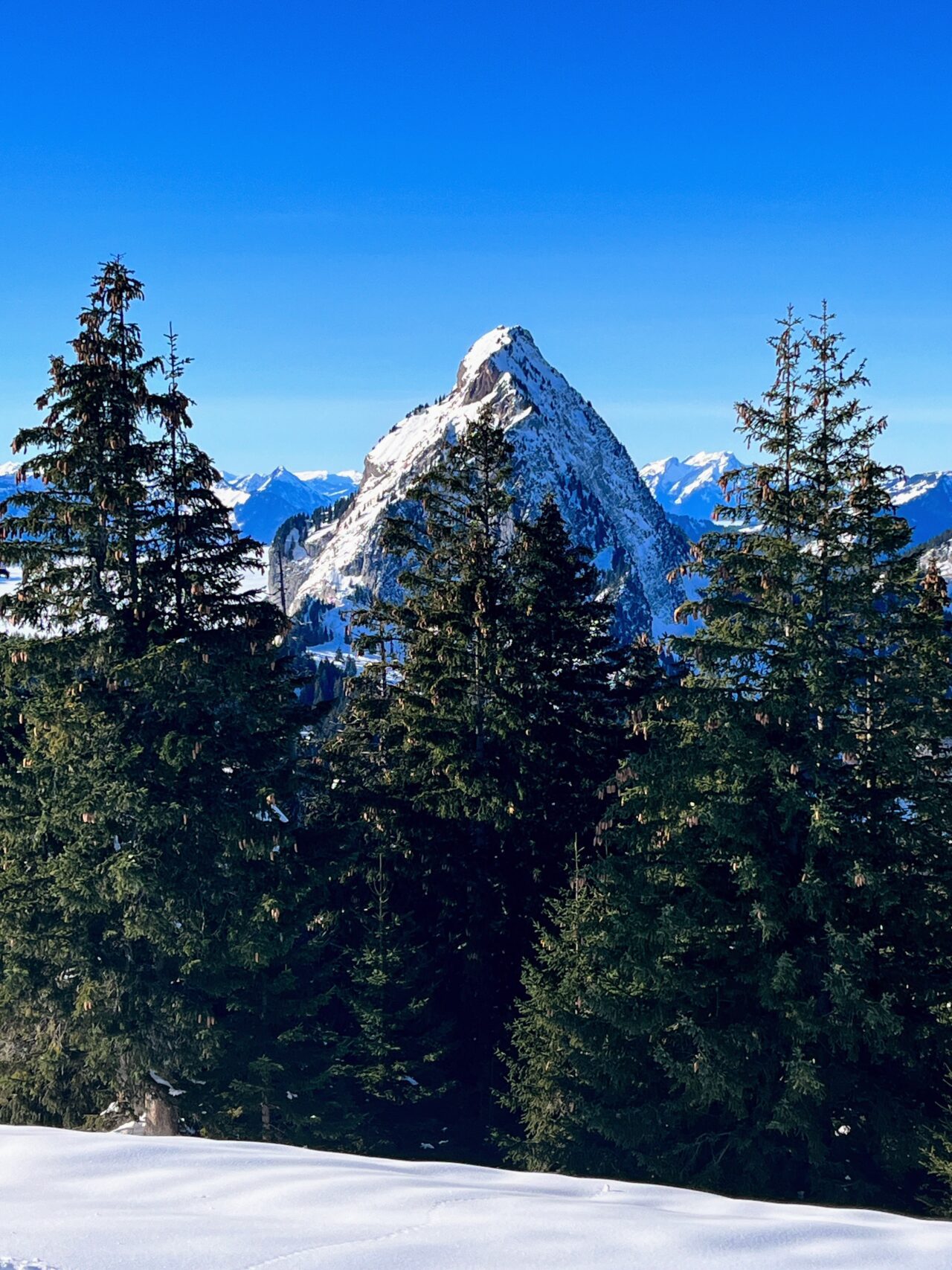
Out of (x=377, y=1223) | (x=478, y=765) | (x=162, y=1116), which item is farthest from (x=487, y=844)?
(x=377, y=1223)

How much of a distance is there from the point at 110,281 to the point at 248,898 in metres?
12.2

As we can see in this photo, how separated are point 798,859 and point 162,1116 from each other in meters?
13.0

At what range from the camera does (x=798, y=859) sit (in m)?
17.0

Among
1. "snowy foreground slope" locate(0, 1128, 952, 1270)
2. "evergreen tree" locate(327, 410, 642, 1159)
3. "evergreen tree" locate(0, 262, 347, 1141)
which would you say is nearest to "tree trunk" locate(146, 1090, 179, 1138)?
"evergreen tree" locate(0, 262, 347, 1141)

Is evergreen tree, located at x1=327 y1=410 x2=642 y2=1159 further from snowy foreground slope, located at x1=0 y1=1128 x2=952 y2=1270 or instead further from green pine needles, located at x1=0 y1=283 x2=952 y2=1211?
snowy foreground slope, located at x1=0 y1=1128 x2=952 y2=1270

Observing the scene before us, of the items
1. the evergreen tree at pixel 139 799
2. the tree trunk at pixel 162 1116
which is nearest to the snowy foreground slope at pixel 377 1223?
the evergreen tree at pixel 139 799

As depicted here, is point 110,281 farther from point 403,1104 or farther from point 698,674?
point 403,1104

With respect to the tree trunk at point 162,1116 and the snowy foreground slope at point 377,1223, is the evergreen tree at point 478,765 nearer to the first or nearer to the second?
the tree trunk at point 162,1116

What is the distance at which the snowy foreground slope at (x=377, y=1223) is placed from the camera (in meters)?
5.90

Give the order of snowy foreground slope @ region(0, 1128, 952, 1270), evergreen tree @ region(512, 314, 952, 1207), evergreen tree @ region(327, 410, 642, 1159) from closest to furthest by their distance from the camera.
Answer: snowy foreground slope @ region(0, 1128, 952, 1270) → evergreen tree @ region(512, 314, 952, 1207) → evergreen tree @ region(327, 410, 642, 1159)

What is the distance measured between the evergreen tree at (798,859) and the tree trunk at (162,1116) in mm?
8223

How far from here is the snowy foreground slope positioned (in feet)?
19.4

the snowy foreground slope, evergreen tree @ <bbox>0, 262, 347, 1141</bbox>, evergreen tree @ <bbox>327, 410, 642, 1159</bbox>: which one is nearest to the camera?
the snowy foreground slope

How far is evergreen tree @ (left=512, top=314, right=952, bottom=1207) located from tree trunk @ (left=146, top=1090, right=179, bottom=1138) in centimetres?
822
